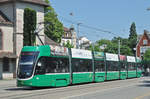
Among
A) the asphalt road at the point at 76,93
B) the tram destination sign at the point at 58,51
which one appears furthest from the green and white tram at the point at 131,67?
the asphalt road at the point at 76,93

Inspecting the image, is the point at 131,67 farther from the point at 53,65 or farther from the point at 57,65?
the point at 53,65

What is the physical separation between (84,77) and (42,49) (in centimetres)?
608

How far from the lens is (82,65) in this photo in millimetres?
25828

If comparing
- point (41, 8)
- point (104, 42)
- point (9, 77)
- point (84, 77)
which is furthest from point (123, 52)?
point (84, 77)

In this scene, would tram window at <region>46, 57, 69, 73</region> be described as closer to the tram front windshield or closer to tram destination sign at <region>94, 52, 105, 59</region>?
the tram front windshield

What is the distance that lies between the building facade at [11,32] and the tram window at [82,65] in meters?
15.7

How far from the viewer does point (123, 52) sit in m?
91.5

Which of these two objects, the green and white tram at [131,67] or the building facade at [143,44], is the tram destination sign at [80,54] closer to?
the green and white tram at [131,67]

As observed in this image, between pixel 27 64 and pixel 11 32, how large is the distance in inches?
866

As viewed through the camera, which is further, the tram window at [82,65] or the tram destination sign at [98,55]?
the tram destination sign at [98,55]

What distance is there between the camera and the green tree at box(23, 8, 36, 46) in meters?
40.0

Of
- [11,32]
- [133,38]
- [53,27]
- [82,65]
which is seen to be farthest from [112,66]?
[133,38]

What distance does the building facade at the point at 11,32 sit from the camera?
132 feet

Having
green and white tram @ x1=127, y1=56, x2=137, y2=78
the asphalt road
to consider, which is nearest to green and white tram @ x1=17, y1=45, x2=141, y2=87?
the asphalt road
